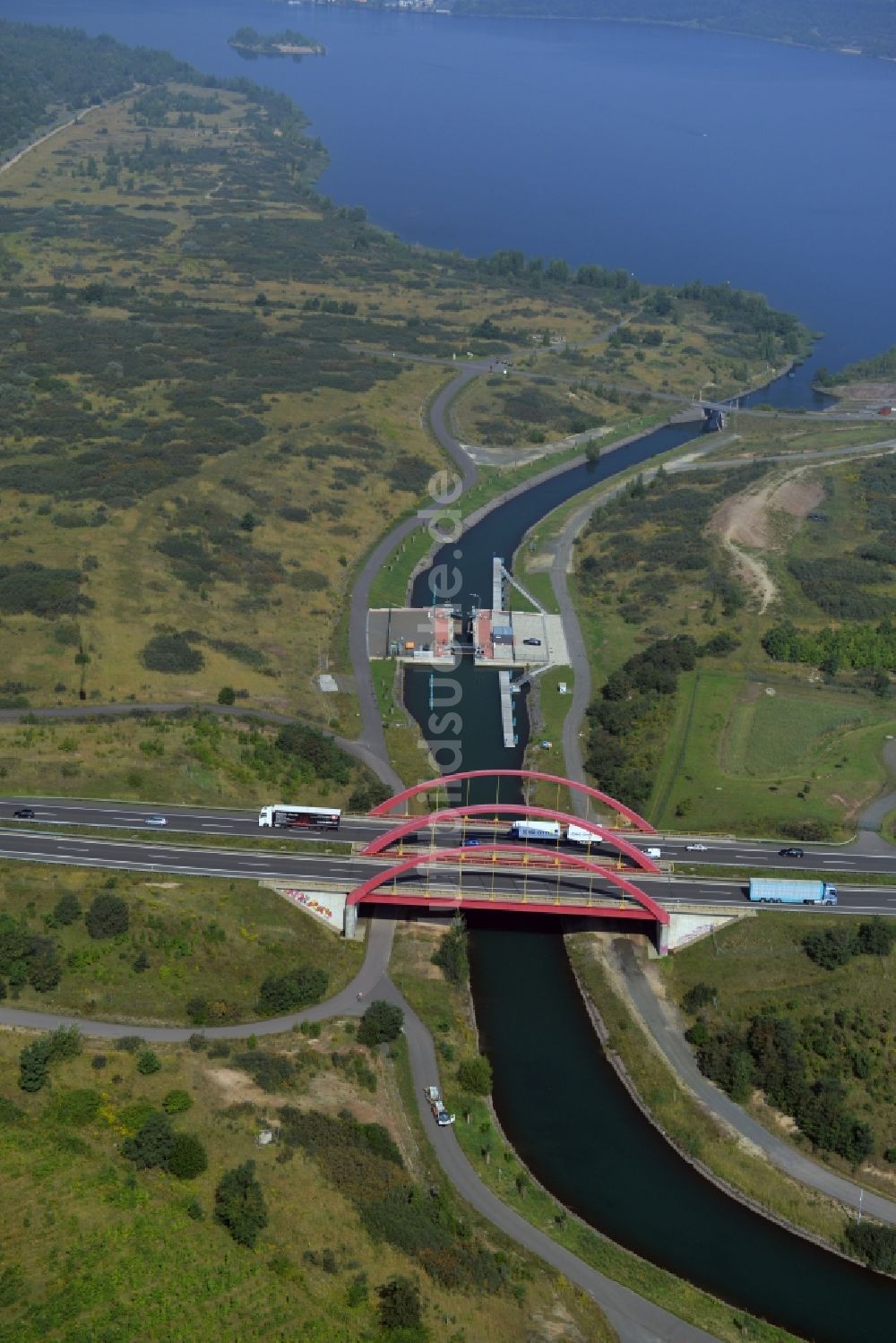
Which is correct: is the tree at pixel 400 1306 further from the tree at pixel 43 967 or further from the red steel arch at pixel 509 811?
the red steel arch at pixel 509 811

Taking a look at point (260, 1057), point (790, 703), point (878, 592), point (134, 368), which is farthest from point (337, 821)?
point (134, 368)

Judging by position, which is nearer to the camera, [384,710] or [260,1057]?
[260,1057]

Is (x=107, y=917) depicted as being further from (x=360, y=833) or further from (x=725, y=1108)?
(x=725, y=1108)

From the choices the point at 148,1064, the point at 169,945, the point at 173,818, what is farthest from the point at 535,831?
the point at 148,1064

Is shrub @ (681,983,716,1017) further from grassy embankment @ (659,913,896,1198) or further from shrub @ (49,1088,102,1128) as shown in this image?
shrub @ (49,1088,102,1128)

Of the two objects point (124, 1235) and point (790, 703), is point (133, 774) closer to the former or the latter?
point (124, 1235)

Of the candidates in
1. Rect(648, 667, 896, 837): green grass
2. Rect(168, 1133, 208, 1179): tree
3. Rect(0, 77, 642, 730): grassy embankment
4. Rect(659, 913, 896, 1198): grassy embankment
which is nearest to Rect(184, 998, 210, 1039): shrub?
Rect(168, 1133, 208, 1179): tree
